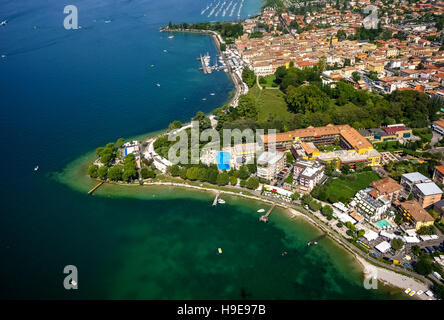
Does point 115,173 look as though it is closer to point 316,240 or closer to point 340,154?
point 316,240

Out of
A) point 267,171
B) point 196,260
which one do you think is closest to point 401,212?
point 267,171

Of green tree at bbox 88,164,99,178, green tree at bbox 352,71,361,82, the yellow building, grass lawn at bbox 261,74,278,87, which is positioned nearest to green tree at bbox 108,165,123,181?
green tree at bbox 88,164,99,178

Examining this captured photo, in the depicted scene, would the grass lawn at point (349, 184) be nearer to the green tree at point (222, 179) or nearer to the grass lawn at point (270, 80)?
the green tree at point (222, 179)

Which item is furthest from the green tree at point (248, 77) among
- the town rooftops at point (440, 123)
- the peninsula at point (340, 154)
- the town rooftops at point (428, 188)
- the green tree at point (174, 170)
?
the town rooftops at point (428, 188)

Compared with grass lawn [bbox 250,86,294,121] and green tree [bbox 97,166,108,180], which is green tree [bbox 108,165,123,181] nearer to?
green tree [bbox 97,166,108,180]

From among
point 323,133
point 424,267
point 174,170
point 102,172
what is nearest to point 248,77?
point 323,133
